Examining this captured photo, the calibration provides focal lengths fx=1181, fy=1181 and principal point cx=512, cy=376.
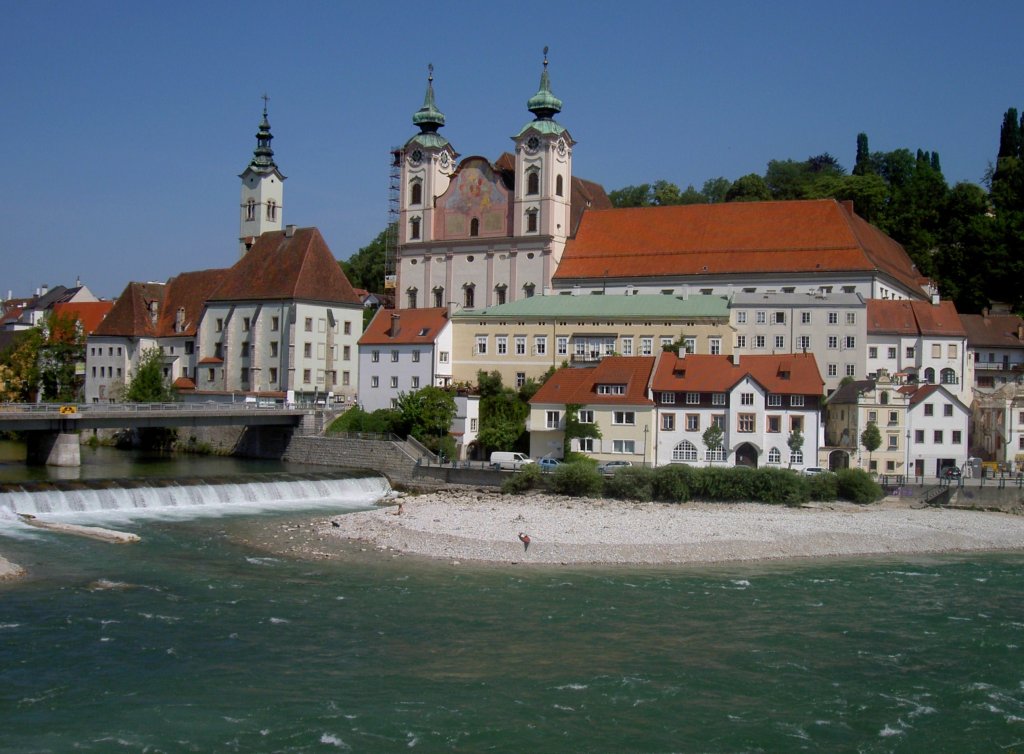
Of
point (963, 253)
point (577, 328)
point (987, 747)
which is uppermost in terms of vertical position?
point (963, 253)

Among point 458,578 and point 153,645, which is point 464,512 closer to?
point 458,578

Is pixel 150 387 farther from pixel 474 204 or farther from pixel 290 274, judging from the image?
pixel 474 204

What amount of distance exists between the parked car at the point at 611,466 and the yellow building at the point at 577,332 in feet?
30.9

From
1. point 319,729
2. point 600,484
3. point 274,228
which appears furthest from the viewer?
point 274,228

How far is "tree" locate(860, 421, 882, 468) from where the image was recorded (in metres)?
51.9

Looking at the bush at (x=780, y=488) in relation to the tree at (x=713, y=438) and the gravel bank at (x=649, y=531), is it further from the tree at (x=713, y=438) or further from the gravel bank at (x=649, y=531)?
the tree at (x=713, y=438)

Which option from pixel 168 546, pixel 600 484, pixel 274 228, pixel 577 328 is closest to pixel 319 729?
pixel 168 546

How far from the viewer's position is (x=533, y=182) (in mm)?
75188

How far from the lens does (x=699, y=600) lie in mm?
30406

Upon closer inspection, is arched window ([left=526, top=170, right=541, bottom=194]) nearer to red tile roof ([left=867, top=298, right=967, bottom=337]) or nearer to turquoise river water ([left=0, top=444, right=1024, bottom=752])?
red tile roof ([left=867, top=298, right=967, bottom=337])

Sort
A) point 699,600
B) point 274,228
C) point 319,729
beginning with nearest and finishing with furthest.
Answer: point 319,729, point 699,600, point 274,228

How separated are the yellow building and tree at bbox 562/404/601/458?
24.6 feet

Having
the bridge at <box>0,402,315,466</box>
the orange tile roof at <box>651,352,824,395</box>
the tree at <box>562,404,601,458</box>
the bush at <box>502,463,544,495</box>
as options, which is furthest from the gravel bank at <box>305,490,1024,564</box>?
the bridge at <box>0,402,315,466</box>

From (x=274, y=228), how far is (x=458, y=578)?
224 ft
